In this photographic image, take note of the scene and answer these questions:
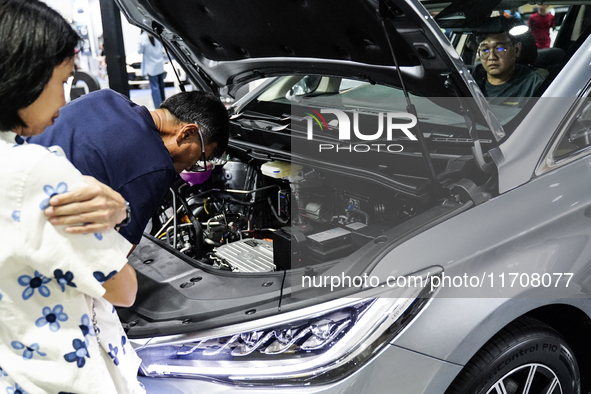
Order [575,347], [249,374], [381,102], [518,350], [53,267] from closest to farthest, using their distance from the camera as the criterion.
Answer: [53,267]
[249,374]
[518,350]
[575,347]
[381,102]

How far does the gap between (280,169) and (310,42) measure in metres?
0.57

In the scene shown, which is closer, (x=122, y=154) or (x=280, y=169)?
(x=122, y=154)

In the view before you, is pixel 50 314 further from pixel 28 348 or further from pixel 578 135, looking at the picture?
pixel 578 135

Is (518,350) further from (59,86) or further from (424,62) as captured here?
(59,86)

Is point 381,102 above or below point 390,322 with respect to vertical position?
above

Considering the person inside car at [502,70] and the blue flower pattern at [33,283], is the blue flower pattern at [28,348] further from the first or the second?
the person inside car at [502,70]

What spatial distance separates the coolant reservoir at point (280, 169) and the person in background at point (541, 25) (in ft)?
3.52

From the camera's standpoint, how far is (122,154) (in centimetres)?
161

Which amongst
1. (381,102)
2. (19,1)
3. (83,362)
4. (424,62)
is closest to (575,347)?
(424,62)

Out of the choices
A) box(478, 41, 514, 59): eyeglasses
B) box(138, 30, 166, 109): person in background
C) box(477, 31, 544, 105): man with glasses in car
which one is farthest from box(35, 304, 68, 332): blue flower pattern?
box(138, 30, 166, 109): person in background

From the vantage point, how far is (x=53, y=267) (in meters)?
0.79

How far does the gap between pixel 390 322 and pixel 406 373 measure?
0.43 ft

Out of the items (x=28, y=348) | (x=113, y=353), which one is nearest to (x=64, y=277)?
(x=28, y=348)

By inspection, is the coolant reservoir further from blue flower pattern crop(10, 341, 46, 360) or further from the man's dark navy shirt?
blue flower pattern crop(10, 341, 46, 360)
